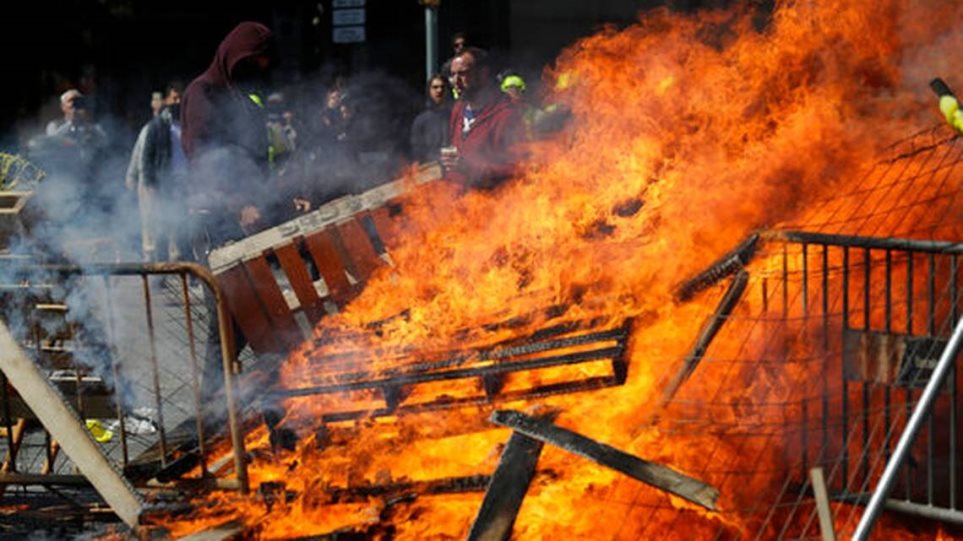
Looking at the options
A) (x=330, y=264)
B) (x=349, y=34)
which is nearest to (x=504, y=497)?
(x=330, y=264)

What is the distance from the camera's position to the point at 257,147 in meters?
8.06

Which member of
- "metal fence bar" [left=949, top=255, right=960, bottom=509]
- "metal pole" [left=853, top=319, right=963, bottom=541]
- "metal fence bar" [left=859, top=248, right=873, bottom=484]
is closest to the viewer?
"metal pole" [left=853, top=319, right=963, bottom=541]

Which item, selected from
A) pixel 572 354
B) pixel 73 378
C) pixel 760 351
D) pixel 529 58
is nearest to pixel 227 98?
pixel 73 378

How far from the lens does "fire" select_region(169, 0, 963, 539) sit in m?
5.40

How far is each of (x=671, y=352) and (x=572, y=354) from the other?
0.48 m

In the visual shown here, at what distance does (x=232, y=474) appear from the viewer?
6.12 m

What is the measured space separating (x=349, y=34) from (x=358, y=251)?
36.5ft

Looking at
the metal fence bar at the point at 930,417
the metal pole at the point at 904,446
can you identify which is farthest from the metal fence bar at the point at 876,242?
the metal pole at the point at 904,446

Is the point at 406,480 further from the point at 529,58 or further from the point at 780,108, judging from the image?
the point at 529,58

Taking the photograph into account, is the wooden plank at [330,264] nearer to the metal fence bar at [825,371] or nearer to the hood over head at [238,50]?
the hood over head at [238,50]

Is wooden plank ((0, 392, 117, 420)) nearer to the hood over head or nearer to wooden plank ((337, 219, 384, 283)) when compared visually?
wooden plank ((337, 219, 384, 283))

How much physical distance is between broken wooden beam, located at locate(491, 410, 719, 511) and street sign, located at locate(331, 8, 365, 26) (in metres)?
14.3

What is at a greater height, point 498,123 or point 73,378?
point 498,123

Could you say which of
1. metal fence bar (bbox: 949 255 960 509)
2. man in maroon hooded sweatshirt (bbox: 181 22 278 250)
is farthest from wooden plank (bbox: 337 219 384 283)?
metal fence bar (bbox: 949 255 960 509)
